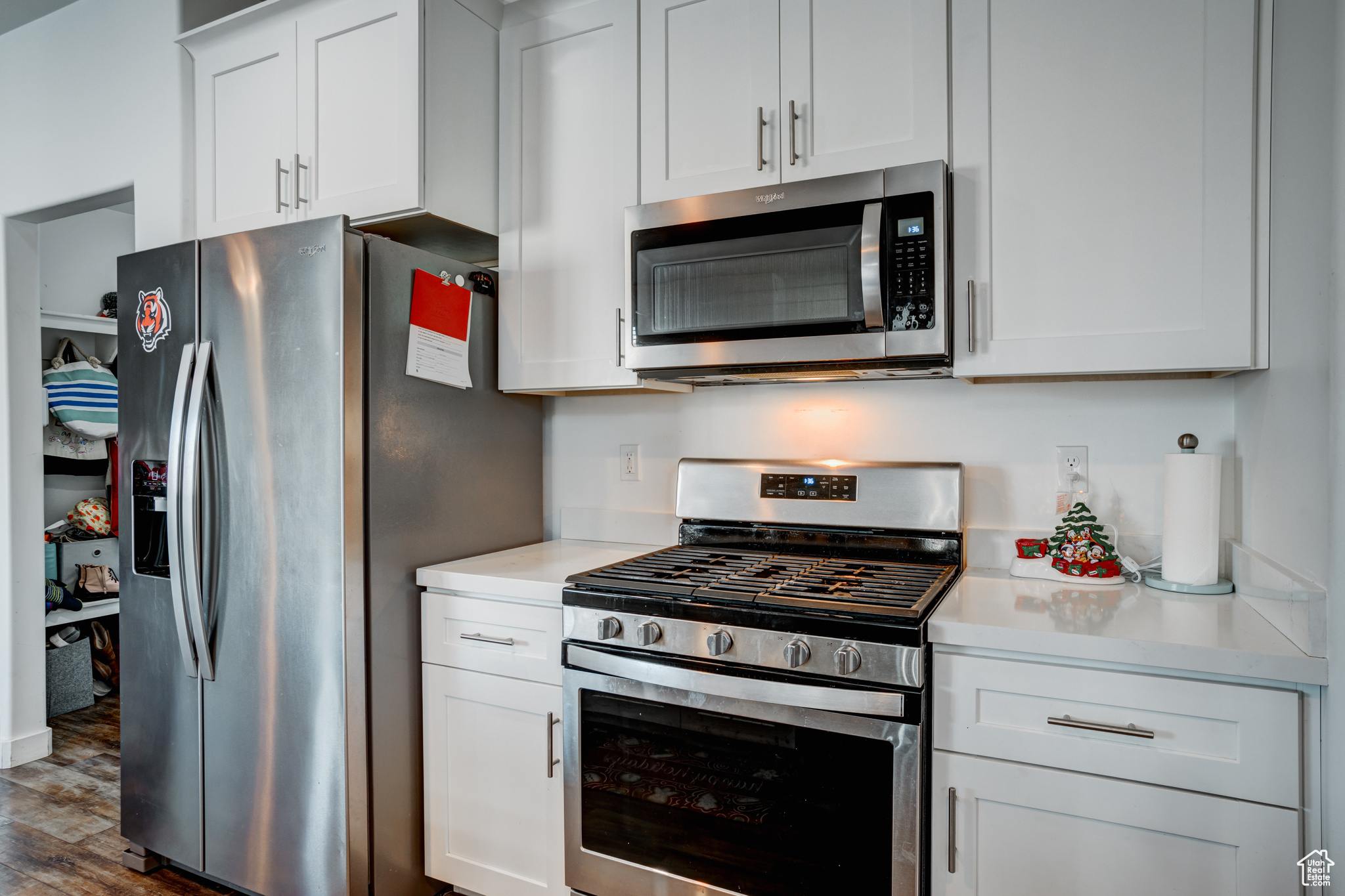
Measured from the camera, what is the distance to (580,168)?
1.99 m

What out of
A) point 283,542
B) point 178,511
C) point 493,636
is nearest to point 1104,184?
point 493,636

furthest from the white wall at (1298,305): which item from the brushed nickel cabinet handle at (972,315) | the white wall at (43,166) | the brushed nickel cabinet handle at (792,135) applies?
the white wall at (43,166)

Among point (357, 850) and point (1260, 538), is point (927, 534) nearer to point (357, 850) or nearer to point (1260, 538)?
point (1260, 538)

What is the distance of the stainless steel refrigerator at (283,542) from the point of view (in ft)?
5.62

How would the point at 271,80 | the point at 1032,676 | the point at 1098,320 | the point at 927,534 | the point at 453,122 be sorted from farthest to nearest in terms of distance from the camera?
the point at 271,80 → the point at 453,122 → the point at 927,534 → the point at 1098,320 → the point at 1032,676

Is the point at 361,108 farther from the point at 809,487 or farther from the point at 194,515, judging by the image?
the point at 809,487

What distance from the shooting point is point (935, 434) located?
1886mm

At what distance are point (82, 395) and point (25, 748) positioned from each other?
1.51 m

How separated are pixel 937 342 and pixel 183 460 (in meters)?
1.84

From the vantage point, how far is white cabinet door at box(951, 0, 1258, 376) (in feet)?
4.52

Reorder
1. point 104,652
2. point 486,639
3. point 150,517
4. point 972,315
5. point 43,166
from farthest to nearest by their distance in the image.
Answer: point 104,652, point 43,166, point 150,517, point 486,639, point 972,315

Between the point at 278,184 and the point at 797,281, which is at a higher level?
the point at 278,184

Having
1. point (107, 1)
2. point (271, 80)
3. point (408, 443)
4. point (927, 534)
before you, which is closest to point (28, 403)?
point (107, 1)

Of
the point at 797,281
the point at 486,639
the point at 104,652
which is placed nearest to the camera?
the point at 797,281
